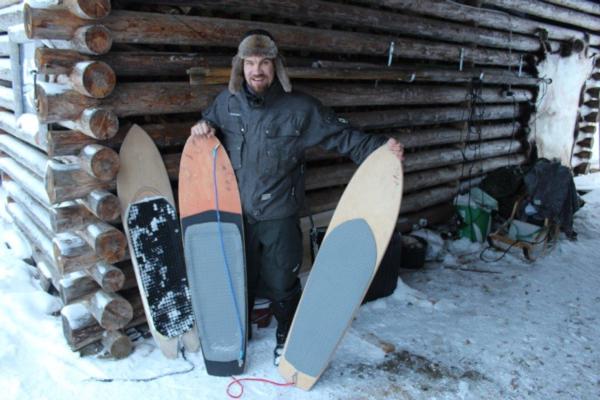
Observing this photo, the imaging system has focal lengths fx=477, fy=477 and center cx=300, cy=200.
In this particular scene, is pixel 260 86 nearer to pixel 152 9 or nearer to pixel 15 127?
pixel 152 9

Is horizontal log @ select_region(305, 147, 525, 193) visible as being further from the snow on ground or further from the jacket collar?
the jacket collar

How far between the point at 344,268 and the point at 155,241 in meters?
1.37

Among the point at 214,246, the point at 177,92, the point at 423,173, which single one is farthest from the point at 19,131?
the point at 423,173

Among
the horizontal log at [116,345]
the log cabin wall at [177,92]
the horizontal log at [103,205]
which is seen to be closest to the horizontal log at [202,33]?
the log cabin wall at [177,92]

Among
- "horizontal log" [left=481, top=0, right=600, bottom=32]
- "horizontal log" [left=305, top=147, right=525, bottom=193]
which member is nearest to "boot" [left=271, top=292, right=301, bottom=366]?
"horizontal log" [left=305, top=147, right=525, bottom=193]

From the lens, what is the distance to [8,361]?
3.29 meters

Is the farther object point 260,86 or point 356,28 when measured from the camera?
point 356,28

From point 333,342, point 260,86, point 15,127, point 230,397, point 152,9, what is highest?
point 152,9

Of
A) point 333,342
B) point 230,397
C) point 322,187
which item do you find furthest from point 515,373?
point 322,187

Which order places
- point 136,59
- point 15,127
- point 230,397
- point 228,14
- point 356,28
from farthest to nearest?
point 356,28
point 15,127
point 228,14
point 136,59
point 230,397

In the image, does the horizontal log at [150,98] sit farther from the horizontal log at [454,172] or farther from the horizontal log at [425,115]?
the horizontal log at [454,172]

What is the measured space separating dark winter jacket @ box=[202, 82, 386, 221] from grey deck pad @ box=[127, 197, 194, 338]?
0.66 m

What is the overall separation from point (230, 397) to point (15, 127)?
3.17 m

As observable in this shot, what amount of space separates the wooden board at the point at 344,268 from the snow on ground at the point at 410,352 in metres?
0.20
